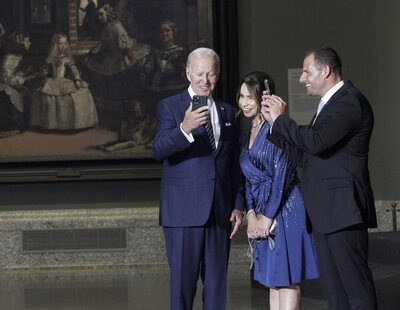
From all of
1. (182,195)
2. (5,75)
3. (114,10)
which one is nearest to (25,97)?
(5,75)

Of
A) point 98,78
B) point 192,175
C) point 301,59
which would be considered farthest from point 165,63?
point 192,175

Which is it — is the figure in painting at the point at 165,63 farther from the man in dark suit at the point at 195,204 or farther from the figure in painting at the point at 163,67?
the man in dark suit at the point at 195,204

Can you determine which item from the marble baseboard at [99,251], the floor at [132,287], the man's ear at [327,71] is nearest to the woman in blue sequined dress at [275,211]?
the man's ear at [327,71]

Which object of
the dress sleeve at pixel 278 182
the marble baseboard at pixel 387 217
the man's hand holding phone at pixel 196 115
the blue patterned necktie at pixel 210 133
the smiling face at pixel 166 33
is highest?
the smiling face at pixel 166 33

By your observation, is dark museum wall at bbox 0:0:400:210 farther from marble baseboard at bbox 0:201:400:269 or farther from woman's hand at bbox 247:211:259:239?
woman's hand at bbox 247:211:259:239

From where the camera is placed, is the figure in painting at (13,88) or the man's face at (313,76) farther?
the figure in painting at (13,88)

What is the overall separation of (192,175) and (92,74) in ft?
24.0

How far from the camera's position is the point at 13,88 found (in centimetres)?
1398

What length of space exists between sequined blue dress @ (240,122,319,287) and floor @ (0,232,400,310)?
2.16 metres

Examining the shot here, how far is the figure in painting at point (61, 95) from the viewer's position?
1398 centimetres

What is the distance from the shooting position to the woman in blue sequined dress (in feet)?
23.0

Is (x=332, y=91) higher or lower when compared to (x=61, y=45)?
lower

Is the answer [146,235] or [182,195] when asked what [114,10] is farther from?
[182,195]

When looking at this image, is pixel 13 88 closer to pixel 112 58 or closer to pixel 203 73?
pixel 112 58
